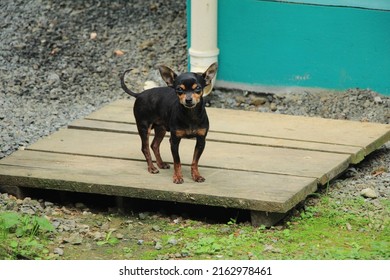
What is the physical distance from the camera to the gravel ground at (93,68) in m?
9.13

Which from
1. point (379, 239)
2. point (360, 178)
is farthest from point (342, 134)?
point (379, 239)

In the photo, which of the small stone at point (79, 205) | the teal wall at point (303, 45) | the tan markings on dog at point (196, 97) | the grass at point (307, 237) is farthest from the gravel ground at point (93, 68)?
the tan markings on dog at point (196, 97)

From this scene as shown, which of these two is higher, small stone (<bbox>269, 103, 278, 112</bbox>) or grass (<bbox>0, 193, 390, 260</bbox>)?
grass (<bbox>0, 193, 390, 260</bbox>)

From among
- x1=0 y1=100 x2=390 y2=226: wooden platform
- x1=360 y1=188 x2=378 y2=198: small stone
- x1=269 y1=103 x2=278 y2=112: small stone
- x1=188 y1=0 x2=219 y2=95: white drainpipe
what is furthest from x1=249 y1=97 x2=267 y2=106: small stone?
x1=360 y1=188 x2=378 y2=198: small stone

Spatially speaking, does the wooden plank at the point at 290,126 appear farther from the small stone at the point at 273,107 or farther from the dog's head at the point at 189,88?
the dog's head at the point at 189,88

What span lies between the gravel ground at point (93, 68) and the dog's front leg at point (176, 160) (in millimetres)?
1377

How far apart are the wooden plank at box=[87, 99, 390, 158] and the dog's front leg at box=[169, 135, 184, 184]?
136 centimetres

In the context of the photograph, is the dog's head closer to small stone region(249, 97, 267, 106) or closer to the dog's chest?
the dog's chest

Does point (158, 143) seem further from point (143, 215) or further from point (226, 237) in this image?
point (226, 237)

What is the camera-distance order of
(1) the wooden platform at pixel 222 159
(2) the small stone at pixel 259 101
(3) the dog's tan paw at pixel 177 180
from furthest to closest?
(2) the small stone at pixel 259 101
(3) the dog's tan paw at pixel 177 180
(1) the wooden platform at pixel 222 159

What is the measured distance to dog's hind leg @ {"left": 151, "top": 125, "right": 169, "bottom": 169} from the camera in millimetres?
7422

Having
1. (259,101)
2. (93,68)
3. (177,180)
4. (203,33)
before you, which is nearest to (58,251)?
(177,180)

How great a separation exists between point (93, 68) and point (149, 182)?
3539 millimetres
